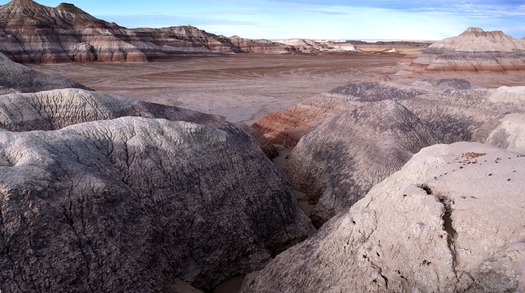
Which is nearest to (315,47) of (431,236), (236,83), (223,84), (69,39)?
(69,39)

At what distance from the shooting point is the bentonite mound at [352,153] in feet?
18.3

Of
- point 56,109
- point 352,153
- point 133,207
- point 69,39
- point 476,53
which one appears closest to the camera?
point 133,207

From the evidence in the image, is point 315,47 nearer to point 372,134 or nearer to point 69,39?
point 69,39

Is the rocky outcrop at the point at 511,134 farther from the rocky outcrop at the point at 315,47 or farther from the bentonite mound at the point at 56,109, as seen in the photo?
the rocky outcrop at the point at 315,47

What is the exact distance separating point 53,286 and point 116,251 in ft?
1.60

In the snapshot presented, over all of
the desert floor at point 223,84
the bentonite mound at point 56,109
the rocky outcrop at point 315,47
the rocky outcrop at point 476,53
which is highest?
the bentonite mound at point 56,109

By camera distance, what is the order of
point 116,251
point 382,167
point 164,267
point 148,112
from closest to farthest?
point 116,251 < point 164,267 < point 382,167 < point 148,112

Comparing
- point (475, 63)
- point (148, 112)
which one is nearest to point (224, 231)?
point (148, 112)

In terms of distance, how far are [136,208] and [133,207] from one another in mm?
37

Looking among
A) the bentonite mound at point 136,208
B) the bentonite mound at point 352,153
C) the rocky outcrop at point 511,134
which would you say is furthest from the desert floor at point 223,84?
the bentonite mound at point 136,208

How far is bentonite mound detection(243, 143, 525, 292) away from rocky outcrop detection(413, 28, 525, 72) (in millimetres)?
21422

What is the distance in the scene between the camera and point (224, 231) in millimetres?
4328

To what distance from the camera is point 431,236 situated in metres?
2.70

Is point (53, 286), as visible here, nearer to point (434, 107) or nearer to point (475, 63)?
point (434, 107)
